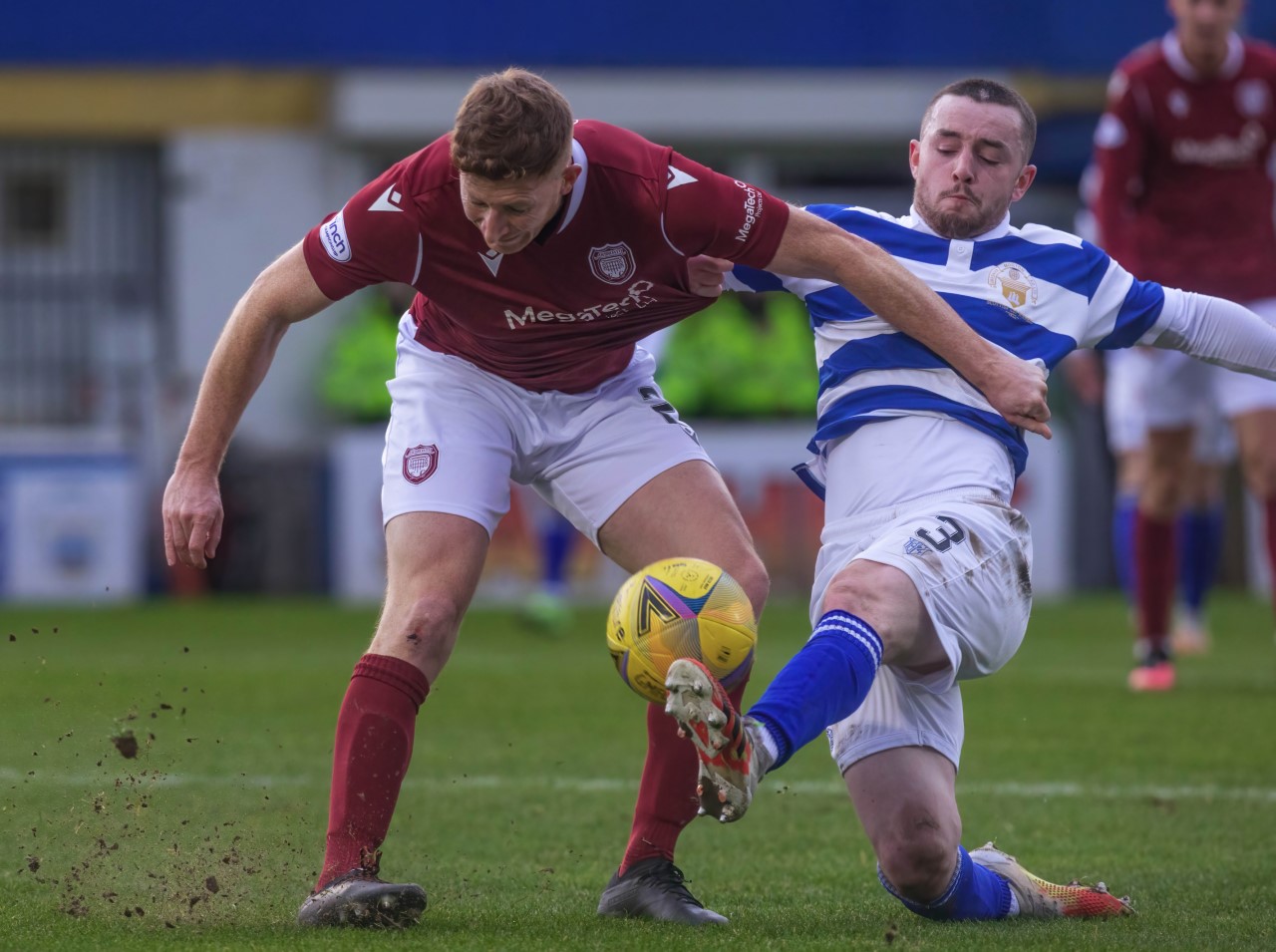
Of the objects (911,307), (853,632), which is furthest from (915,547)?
(911,307)

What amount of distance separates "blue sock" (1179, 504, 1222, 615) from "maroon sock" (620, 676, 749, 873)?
6.56 meters

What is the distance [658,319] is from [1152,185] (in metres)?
4.89

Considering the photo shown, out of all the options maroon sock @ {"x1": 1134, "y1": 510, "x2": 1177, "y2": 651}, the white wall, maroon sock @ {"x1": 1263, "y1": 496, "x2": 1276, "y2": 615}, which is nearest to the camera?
maroon sock @ {"x1": 1263, "y1": 496, "x2": 1276, "y2": 615}

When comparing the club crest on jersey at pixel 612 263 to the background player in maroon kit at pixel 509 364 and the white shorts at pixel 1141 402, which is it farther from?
the white shorts at pixel 1141 402

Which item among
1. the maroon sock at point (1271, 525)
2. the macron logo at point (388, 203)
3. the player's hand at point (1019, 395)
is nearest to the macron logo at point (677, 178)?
the macron logo at point (388, 203)

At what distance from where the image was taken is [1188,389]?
29.3 feet

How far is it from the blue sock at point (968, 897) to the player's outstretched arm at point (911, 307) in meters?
0.99

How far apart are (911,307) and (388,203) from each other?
1167 millimetres

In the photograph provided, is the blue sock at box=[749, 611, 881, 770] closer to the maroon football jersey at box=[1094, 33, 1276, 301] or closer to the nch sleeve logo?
the nch sleeve logo

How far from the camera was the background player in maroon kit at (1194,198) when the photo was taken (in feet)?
28.2

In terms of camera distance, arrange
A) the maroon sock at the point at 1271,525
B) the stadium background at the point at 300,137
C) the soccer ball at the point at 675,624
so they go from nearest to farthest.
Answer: the soccer ball at the point at 675,624 < the maroon sock at the point at 1271,525 < the stadium background at the point at 300,137

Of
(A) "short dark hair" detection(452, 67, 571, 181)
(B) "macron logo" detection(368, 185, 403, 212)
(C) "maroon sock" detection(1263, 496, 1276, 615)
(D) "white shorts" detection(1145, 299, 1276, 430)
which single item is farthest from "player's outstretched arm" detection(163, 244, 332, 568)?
(C) "maroon sock" detection(1263, 496, 1276, 615)

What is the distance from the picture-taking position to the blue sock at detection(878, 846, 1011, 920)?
4.29 m

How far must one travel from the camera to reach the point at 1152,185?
351 inches
